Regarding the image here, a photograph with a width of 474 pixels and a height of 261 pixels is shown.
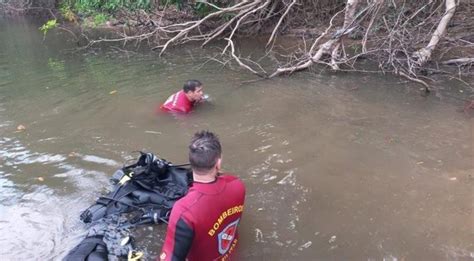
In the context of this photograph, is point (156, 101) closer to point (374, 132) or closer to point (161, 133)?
point (161, 133)

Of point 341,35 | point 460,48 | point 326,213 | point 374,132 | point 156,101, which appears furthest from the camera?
point 460,48

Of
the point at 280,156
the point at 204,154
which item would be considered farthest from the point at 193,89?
the point at 204,154

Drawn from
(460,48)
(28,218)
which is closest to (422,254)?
(28,218)

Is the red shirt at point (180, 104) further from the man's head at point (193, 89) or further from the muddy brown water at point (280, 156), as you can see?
the muddy brown water at point (280, 156)

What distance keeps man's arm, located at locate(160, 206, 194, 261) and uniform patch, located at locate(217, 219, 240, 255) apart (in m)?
0.31

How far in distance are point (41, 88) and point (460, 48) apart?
29.0ft

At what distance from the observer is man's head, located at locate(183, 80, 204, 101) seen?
24.1 ft

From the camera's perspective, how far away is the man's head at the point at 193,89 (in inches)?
289

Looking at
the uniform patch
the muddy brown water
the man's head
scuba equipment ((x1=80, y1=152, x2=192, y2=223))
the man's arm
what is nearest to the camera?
the man's arm

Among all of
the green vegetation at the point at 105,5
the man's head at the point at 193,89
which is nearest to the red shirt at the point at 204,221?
the man's head at the point at 193,89

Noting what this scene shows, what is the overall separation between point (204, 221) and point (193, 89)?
473 centimetres

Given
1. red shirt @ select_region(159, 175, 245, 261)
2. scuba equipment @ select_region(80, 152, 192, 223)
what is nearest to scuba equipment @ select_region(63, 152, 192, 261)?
scuba equipment @ select_region(80, 152, 192, 223)

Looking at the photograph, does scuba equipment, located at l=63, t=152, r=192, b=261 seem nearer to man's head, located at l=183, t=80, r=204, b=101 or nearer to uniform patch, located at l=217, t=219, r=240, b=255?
uniform patch, located at l=217, t=219, r=240, b=255

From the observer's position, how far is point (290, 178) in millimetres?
5238
